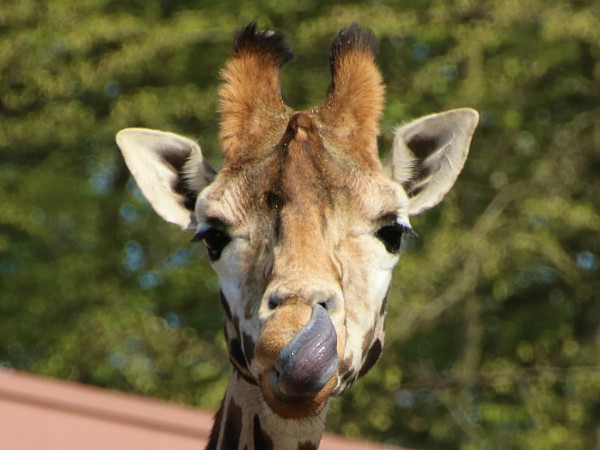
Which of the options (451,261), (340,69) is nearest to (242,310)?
(340,69)

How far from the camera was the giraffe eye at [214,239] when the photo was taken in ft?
16.4

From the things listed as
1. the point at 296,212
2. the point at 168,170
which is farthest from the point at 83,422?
the point at 296,212

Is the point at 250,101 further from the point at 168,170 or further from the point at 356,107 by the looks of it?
the point at 168,170

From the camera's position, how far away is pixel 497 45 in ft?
50.6

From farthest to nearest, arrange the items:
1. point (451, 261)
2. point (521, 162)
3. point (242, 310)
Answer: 1. point (521, 162)
2. point (451, 261)
3. point (242, 310)

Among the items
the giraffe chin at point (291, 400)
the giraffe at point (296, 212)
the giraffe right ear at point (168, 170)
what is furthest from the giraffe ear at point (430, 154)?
the giraffe chin at point (291, 400)

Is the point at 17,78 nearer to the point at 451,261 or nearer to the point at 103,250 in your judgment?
the point at 103,250

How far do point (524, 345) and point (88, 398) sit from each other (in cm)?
860

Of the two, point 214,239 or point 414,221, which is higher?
point 214,239

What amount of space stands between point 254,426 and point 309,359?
34.9 inches

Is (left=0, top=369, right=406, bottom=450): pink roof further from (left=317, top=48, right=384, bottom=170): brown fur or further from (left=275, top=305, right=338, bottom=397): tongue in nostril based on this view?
(left=275, top=305, right=338, bottom=397): tongue in nostril

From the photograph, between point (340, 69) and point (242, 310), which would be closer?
point (242, 310)

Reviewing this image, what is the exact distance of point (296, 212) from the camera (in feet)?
15.4

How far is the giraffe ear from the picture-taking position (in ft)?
18.2
